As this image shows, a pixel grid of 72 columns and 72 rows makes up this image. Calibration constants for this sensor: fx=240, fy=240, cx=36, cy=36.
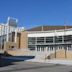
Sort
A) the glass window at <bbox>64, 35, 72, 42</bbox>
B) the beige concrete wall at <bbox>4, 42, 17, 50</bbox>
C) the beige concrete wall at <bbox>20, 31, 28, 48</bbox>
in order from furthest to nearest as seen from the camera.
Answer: the beige concrete wall at <bbox>20, 31, 28, 48</bbox>
the beige concrete wall at <bbox>4, 42, 17, 50</bbox>
the glass window at <bbox>64, 35, 72, 42</bbox>

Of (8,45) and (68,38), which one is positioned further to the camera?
(8,45)

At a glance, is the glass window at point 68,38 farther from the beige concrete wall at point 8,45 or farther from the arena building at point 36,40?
the beige concrete wall at point 8,45

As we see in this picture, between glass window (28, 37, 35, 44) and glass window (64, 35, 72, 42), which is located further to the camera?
glass window (28, 37, 35, 44)

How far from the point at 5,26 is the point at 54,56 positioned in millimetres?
61380

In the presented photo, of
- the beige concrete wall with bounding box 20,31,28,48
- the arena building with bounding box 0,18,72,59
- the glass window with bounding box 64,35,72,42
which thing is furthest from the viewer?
the beige concrete wall with bounding box 20,31,28,48

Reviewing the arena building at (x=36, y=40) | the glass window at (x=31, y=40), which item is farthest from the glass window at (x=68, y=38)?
the glass window at (x=31, y=40)

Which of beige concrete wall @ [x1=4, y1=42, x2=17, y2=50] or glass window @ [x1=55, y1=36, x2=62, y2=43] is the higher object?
glass window @ [x1=55, y1=36, x2=62, y2=43]

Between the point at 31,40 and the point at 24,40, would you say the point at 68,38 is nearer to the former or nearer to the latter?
the point at 31,40

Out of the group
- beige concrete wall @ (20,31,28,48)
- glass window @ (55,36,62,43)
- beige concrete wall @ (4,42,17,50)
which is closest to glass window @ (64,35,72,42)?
glass window @ (55,36,62,43)

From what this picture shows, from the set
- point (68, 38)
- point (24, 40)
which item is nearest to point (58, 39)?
point (68, 38)

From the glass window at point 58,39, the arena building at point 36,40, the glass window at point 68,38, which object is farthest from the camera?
the glass window at point 58,39

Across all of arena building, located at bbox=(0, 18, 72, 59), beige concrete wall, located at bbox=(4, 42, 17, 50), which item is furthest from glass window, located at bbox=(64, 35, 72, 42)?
beige concrete wall, located at bbox=(4, 42, 17, 50)

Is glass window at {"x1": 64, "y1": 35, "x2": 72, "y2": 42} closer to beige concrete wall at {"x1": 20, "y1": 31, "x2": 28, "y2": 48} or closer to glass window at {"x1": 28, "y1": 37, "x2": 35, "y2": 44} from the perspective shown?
glass window at {"x1": 28, "y1": 37, "x2": 35, "y2": 44}

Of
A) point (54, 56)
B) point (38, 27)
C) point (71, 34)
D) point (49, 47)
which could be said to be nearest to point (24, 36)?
point (49, 47)
